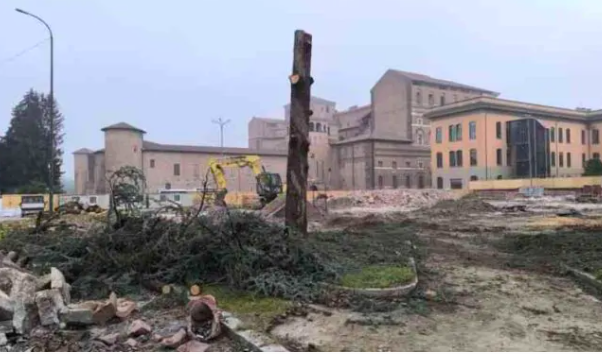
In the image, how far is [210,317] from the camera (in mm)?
5785

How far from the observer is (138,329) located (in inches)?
221

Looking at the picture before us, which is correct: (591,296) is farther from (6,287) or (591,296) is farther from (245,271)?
(6,287)

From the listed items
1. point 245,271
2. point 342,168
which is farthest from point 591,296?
point 342,168

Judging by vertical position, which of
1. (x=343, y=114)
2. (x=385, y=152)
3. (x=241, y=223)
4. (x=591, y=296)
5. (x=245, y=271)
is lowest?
(x=591, y=296)

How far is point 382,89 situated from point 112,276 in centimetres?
8750

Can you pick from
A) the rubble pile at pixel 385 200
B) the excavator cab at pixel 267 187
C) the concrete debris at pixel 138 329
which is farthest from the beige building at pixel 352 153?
the concrete debris at pixel 138 329

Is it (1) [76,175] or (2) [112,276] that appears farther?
(1) [76,175]

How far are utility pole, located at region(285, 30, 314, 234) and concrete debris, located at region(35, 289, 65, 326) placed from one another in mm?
5341

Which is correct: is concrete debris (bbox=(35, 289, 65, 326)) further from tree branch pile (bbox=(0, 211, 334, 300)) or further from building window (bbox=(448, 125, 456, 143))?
building window (bbox=(448, 125, 456, 143))

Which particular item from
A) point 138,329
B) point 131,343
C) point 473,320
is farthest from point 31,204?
point 473,320

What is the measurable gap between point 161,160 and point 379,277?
70495 mm

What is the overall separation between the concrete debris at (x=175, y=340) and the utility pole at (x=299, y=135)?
5352mm

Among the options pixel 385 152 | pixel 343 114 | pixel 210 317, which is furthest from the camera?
pixel 343 114

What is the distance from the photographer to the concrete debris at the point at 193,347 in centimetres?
520
